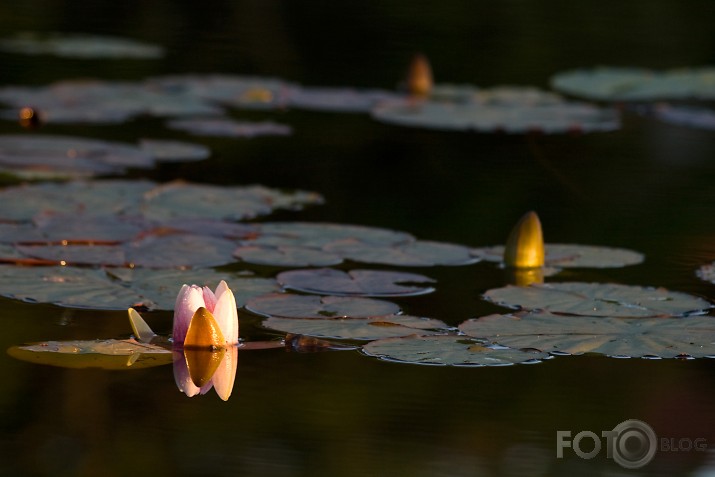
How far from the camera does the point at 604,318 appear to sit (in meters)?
2.99

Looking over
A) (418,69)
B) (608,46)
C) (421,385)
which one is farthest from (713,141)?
(421,385)

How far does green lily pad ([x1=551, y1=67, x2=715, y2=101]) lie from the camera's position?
21.2ft

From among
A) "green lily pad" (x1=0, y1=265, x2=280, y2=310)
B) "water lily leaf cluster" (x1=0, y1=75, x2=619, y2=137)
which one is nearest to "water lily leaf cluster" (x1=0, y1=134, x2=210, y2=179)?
"water lily leaf cluster" (x1=0, y1=75, x2=619, y2=137)

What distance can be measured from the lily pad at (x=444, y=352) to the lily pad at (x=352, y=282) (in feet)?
1.50

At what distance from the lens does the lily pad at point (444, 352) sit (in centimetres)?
268

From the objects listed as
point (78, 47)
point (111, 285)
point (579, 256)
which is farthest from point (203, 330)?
point (78, 47)

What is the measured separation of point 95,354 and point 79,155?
95.0 inches

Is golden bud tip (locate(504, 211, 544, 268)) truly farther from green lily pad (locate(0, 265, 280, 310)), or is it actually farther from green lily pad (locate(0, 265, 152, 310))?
green lily pad (locate(0, 265, 152, 310))

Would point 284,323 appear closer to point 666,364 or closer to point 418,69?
point 666,364

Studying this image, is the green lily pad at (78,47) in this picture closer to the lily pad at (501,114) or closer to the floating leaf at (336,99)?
the floating leaf at (336,99)

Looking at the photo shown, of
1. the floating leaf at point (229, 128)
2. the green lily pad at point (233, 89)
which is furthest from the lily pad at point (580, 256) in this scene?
the green lily pad at point (233, 89)

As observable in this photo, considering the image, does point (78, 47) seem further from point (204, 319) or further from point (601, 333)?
point (601, 333)

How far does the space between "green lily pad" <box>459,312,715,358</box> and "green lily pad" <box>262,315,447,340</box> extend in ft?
0.34

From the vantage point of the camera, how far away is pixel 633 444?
2.36 metres
